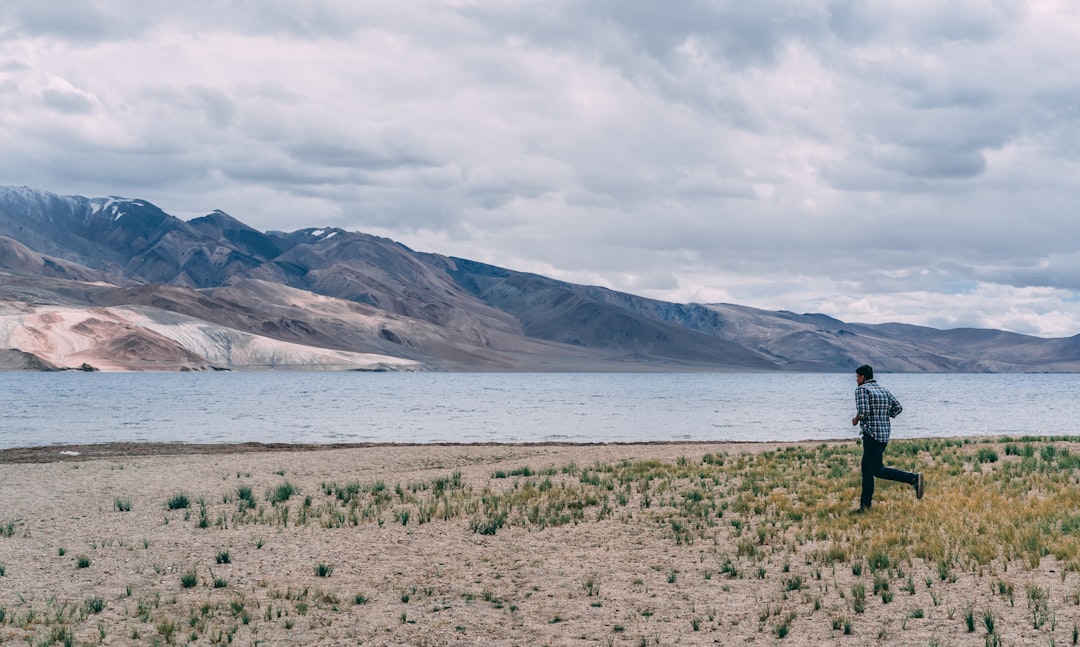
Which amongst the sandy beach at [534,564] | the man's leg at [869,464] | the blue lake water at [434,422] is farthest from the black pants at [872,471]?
the blue lake water at [434,422]

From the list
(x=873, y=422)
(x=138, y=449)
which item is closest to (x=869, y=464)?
(x=873, y=422)

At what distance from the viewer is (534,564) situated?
15617mm

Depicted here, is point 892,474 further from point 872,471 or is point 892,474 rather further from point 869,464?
point 869,464

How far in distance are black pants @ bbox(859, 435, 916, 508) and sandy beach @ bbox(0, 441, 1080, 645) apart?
1.33ft

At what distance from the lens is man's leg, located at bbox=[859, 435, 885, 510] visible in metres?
17.6

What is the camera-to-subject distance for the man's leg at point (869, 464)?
17578 millimetres

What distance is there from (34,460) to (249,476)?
13.2 meters

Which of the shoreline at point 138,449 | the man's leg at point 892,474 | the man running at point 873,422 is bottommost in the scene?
the shoreline at point 138,449

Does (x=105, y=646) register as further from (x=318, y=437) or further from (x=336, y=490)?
(x=318, y=437)

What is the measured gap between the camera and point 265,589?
46.5 feet

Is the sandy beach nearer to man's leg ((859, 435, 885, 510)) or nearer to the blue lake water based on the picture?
man's leg ((859, 435, 885, 510))

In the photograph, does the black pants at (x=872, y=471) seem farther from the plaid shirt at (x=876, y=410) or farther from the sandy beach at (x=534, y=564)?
the sandy beach at (x=534, y=564)

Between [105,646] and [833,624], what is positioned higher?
[833,624]

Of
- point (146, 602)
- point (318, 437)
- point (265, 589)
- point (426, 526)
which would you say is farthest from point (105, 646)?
point (318, 437)
